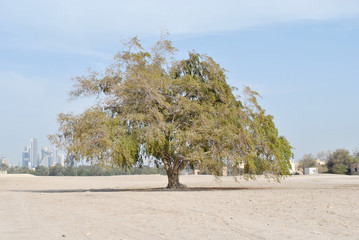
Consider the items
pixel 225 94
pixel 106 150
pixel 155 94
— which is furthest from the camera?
pixel 225 94

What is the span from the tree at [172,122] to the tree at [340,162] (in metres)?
55.9

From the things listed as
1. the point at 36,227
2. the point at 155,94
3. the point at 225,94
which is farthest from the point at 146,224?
the point at 225,94

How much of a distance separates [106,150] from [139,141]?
209cm

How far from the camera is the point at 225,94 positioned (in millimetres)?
27109

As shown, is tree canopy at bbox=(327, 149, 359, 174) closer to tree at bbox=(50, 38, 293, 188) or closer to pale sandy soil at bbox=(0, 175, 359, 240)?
tree at bbox=(50, 38, 293, 188)

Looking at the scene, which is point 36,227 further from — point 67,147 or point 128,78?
point 128,78

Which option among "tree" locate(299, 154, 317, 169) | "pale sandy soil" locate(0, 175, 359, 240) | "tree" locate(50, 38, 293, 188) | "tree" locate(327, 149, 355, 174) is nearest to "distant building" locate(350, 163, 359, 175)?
"tree" locate(327, 149, 355, 174)

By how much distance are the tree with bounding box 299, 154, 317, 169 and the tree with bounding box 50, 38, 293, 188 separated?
7508 cm

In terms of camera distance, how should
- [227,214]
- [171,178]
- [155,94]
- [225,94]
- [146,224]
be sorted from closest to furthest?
[146,224], [227,214], [155,94], [225,94], [171,178]

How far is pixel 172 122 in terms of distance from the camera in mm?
25891

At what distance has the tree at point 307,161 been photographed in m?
100

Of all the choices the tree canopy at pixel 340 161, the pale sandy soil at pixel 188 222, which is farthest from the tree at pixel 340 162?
the pale sandy soil at pixel 188 222

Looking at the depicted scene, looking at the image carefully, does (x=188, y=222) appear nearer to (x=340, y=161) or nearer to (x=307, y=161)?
(x=340, y=161)

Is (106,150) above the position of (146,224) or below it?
above
